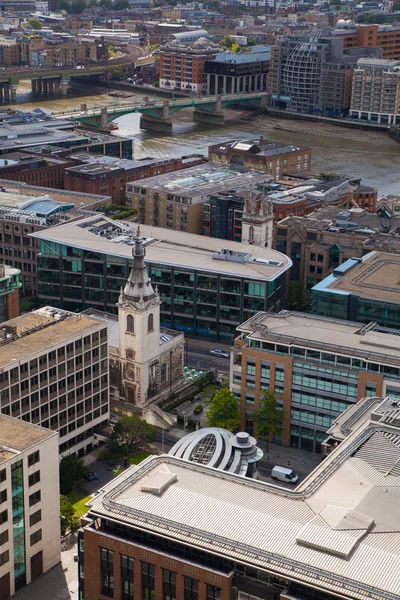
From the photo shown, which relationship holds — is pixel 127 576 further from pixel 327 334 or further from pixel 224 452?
pixel 327 334

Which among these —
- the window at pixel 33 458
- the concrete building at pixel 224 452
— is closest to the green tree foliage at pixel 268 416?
the concrete building at pixel 224 452

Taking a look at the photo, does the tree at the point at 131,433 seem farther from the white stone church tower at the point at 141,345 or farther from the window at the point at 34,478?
the window at the point at 34,478

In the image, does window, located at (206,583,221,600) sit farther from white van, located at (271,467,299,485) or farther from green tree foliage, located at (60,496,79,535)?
white van, located at (271,467,299,485)

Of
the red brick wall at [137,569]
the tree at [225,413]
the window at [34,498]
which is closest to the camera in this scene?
the red brick wall at [137,569]

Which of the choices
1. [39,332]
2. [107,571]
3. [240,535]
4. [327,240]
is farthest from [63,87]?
[240,535]

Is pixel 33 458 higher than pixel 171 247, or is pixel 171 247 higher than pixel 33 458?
pixel 33 458

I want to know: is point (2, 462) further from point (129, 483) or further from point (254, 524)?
point (254, 524)

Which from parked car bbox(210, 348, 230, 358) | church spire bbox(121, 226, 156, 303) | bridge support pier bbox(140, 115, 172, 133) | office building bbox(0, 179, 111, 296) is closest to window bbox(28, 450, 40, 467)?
church spire bbox(121, 226, 156, 303)

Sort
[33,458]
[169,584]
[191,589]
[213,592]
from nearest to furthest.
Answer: [213,592], [191,589], [169,584], [33,458]
